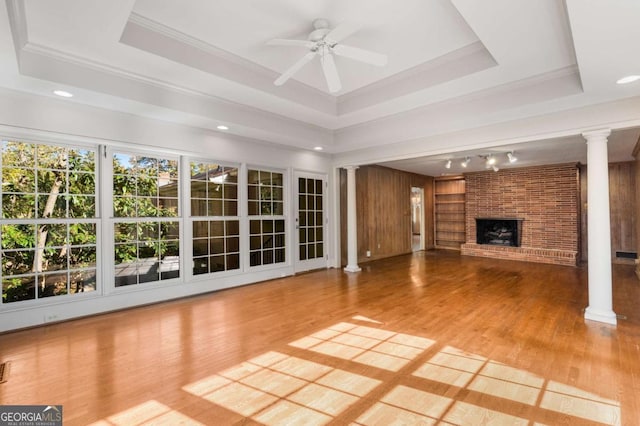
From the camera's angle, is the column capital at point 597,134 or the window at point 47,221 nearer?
the window at point 47,221

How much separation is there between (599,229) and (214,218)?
5.26 meters

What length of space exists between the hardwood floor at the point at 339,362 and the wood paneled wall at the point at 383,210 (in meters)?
3.23

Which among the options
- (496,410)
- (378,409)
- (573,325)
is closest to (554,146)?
(573,325)

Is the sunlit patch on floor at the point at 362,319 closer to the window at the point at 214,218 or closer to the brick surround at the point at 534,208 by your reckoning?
the window at the point at 214,218

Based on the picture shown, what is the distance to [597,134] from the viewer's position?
3668mm

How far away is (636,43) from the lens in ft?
7.77

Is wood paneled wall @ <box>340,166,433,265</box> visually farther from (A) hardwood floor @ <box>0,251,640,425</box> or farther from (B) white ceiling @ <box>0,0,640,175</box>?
(A) hardwood floor @ <box>0,251,640,425</box>

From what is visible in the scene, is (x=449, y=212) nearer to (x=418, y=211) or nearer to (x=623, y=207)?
(x=418, y=211)

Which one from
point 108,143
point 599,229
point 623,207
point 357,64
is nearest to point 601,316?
point 599,229

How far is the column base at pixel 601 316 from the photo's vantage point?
11.5 feet

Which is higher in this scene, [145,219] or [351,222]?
[145,219]

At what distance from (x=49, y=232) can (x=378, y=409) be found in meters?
4.09

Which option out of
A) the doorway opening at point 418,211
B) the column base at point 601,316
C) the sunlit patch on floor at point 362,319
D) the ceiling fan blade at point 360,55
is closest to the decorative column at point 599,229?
the column base at point 601,316

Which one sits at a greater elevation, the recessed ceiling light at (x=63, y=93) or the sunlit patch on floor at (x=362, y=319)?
the recessed ceiling light at (x=63, y=93)
